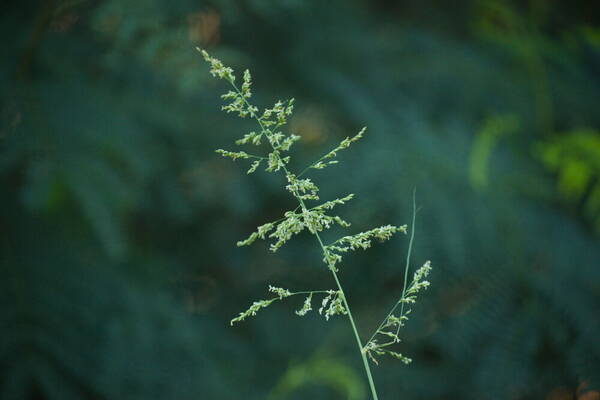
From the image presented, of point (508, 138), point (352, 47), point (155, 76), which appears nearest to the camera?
point (155, 76)

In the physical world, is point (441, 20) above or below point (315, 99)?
above

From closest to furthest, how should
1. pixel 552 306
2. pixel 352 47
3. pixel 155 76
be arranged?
1. pixel 552 306
2. pixel 155 76
3. pixel 352 47

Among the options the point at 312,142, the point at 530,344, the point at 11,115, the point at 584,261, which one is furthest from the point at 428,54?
the point at 11,115

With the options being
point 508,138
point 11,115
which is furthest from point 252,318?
point 508,138

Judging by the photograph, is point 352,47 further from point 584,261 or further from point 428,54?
point 584,261

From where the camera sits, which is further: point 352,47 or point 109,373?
point 352,47

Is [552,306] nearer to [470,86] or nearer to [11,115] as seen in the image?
[470,86]

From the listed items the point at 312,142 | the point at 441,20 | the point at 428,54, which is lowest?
the point at 312,142
